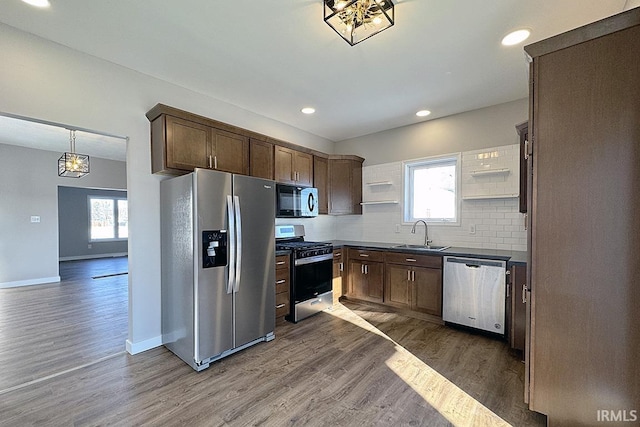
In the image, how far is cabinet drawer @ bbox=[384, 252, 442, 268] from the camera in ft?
11.2

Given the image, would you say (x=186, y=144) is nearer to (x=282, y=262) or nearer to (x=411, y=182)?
(x=282, y=262)

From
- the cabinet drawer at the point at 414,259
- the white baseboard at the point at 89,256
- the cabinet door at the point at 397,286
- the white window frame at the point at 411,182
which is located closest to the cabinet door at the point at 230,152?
the cabinet drawer at the point at 414,259

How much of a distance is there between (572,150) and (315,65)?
6.88 ft

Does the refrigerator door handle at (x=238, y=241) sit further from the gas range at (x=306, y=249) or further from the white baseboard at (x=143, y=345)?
the white baseboard at (x=143, y=345)

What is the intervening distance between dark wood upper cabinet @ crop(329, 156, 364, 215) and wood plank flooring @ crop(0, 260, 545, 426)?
220cm

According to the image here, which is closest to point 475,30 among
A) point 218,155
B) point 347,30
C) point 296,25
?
point 347,30

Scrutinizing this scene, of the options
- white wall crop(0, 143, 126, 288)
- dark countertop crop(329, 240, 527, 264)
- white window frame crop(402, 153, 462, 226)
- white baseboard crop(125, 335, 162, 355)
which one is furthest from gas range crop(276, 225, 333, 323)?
white wall crop(0, 143, 126, 288)

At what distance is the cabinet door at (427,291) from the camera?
3393 millimetres

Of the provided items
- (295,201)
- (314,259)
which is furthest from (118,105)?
(314,259)

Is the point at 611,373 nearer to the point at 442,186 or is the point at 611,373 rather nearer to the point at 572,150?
the point at 572,150

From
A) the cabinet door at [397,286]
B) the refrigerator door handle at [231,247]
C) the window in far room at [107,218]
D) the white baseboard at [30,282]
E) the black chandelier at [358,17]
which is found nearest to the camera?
the black chandelier at [358,17]

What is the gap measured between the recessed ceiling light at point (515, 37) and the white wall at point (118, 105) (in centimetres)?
304

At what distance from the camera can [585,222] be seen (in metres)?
1.50

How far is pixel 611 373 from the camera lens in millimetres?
1430
